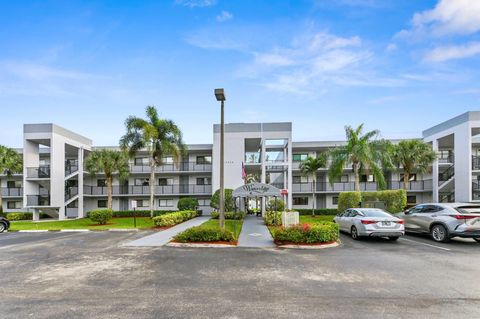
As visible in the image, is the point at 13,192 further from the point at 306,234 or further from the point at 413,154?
the point at 413,154

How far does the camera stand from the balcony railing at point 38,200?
2574cm

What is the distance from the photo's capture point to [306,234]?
1088 cm

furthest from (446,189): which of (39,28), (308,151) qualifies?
(39,28)

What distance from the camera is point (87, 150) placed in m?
31.1

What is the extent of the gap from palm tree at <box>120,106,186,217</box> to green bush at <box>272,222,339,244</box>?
15052 mm

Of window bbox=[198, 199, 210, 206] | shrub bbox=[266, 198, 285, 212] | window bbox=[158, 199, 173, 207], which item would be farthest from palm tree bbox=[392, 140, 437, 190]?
window bbox=[158, 199, 173, 207]

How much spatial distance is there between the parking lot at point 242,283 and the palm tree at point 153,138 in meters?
13.8

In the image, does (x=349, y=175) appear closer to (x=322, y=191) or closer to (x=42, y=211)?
(x=322, y=191)

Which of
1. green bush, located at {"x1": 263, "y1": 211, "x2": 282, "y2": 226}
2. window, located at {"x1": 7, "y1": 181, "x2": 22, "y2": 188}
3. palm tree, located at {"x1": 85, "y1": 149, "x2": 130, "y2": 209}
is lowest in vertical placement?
green bush, located at {"x1": 263, "y1": 211, "x2": 282, "y2": 226}

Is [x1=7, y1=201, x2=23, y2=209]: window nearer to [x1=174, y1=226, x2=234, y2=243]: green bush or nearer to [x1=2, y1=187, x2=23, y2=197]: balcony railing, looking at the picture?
[x1=2, y1=187, x2=23, y2=197]: balcony railing

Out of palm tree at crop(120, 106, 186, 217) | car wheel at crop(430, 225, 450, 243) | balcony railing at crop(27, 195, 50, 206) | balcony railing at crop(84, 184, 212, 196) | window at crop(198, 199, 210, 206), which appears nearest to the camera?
car wheel at crop(430, 225, 450, 243)

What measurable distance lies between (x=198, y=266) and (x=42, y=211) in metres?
27.7

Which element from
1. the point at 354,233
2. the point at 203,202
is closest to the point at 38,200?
the point at 203,202

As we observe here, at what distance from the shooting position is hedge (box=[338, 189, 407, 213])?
20.1 metres
